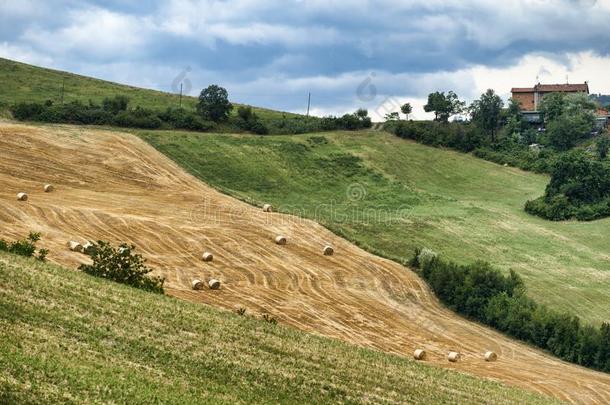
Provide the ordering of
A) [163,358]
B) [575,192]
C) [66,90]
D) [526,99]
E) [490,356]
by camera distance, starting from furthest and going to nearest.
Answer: [526,99] < [66,90] < [575,192] < [490,356] < [163,358]

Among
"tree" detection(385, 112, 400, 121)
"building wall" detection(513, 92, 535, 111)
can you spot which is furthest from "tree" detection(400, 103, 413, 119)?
"building wall" detection(513, 92, 535, 111)

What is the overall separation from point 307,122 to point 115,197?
53808 millimetres

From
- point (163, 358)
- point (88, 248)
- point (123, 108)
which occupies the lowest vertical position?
point (163, 358)

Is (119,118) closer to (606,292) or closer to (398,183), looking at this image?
(398,183)

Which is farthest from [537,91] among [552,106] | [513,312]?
[513,312]

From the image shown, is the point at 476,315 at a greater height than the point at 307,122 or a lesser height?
lesser

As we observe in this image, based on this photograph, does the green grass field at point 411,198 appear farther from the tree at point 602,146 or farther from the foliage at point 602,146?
the foliage at point 602,146

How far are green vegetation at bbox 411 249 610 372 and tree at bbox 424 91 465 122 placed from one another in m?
85.2

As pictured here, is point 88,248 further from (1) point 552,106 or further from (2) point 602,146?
(1) point 552,106

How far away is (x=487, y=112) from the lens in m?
142

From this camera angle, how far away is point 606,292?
63.6 metres

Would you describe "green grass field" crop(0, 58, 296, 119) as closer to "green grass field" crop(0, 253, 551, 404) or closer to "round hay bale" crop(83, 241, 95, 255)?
"round hay bale" crop(83, 241, 95, 255)

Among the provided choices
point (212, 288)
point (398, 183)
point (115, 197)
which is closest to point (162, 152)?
point (115, 197)

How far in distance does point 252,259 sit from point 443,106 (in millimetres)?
93948
